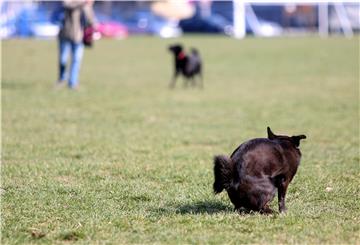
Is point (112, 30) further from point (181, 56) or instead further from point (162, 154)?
point (162, 154)

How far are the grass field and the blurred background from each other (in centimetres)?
1896

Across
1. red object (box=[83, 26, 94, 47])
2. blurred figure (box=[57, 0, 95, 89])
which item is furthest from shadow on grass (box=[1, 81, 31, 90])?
red object (box=[83, 26, 94, 47])

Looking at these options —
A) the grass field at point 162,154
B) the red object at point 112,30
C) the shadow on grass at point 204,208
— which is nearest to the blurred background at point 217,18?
the red object at point 112,30

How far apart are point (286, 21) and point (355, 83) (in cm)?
2681

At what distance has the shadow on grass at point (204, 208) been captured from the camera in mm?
6000

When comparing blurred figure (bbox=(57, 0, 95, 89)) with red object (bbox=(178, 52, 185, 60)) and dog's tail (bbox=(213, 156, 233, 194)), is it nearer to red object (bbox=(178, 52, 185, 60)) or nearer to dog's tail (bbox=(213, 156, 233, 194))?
red object (bbox=(178, 52, 185, 60))

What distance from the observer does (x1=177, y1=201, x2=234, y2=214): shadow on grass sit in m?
6.00

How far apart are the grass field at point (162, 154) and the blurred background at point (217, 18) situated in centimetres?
1896

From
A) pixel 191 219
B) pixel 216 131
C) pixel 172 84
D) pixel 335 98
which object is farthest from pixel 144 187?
pixel 172 84

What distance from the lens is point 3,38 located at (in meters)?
35.0

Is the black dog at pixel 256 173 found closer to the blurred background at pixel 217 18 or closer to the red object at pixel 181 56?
the red object at pixel 181 56

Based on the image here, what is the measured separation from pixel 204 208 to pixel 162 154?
110 inches

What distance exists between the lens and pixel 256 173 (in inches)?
219

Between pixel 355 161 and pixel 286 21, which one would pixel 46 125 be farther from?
pixel 286 21
